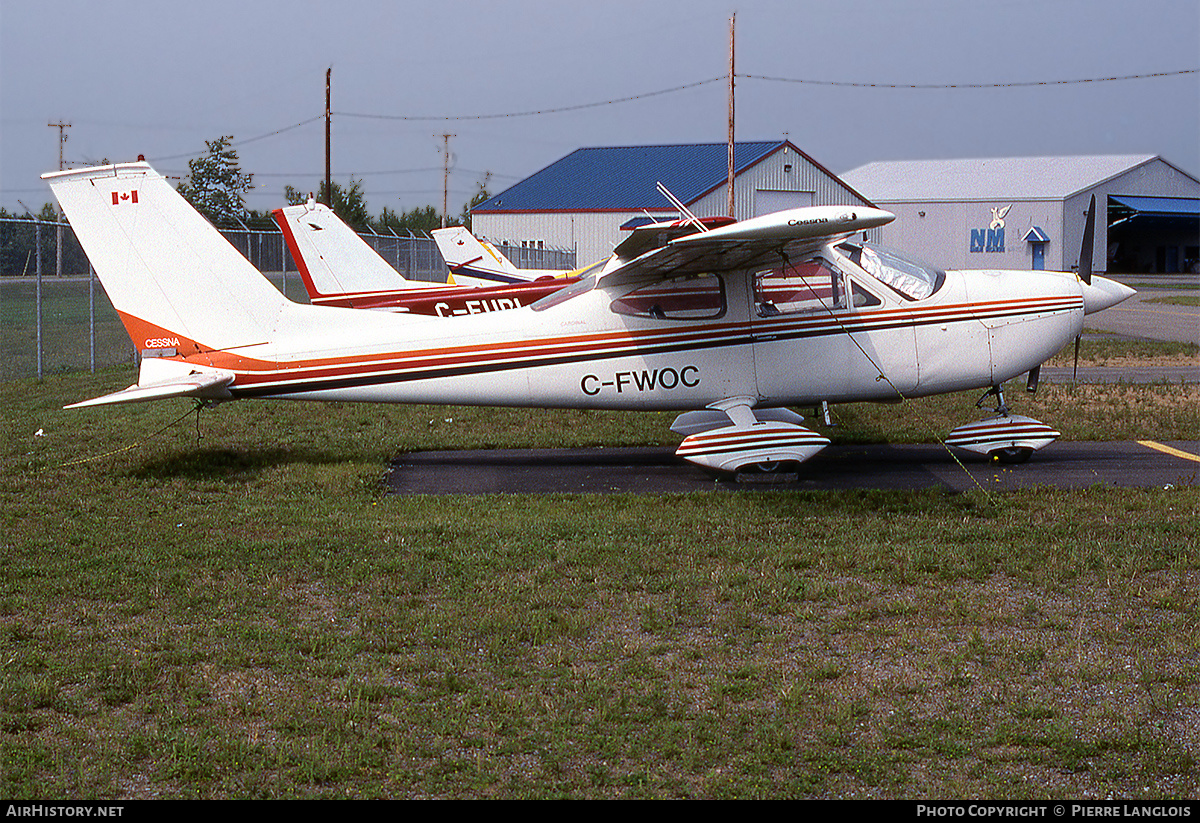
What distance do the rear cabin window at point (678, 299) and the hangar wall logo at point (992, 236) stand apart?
183 feet

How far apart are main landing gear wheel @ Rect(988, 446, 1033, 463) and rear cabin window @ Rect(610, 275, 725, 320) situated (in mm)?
2972

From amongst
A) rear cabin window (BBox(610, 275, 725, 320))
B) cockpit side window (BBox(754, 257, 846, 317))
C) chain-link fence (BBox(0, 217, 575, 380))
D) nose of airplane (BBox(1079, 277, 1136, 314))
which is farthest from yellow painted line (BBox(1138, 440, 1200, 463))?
chain-link fence (BBox(0, 217, 575, 380))

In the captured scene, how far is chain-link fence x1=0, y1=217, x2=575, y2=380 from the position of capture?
18.2 meters

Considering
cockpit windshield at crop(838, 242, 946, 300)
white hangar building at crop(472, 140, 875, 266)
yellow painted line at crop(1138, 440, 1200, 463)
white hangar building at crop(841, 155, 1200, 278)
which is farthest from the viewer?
white hangar building at crop(841, 155, 1200, 278)

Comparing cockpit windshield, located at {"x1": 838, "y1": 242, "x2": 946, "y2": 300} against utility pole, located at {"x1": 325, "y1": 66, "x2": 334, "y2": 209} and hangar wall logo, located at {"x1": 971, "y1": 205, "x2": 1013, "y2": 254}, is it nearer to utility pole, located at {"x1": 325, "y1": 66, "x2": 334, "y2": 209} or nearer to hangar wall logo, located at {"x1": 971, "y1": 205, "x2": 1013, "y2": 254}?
utility pole, located at {"x1": 325, "y1": 66, "x2": 334, "y2": 209}

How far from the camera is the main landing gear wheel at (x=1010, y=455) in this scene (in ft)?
33.4

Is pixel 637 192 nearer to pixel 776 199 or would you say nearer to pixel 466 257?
pixel 776 199

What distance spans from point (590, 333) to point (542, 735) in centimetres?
588

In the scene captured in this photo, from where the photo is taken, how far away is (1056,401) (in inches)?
537

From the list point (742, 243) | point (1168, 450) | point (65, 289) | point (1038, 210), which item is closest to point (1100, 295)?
point (1168, 450)

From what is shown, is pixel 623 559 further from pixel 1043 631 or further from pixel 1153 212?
pixel 1153 212

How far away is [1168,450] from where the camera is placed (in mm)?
10758

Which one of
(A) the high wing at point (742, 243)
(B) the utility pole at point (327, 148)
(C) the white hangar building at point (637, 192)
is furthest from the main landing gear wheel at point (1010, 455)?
(C) the white hangar building at point (637, 192)

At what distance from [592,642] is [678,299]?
490 cm
